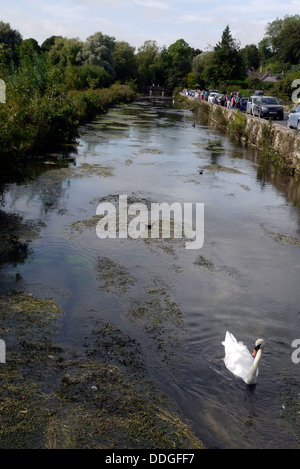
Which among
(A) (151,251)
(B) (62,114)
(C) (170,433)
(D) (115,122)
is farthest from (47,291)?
(D) (115,122)

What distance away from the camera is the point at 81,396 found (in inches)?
235

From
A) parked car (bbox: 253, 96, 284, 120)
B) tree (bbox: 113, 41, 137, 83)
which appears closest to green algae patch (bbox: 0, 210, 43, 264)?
parked car (bbox: 253, 96, 284, 120)

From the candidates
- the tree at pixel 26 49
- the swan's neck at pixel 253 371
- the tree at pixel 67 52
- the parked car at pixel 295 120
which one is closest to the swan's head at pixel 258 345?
the swan's neck at pixel 253 371

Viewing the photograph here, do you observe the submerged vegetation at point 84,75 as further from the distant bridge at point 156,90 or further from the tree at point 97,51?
the distant bridge at point 156,90

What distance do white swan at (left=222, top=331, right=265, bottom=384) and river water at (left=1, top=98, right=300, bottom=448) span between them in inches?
5.3

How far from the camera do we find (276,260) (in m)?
11.2

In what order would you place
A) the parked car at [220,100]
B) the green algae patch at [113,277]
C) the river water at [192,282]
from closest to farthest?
the river water at [192,282] < the green algae patch at [113,277] < the parked car at [220,100]

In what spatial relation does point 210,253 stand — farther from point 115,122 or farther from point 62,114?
point 115,122

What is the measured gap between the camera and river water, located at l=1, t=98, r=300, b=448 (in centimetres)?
628

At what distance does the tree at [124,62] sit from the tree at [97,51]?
11.7 m

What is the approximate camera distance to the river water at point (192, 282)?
6.28 metres

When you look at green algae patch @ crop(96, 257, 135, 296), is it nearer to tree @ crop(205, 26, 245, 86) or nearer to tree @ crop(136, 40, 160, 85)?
tree @ crop(205, 26, 245, 86)

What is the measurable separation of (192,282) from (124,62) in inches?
3250

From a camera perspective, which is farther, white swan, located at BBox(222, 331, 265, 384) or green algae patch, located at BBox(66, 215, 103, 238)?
green algae patch, located at BBox(66, 215, 103, 238)
